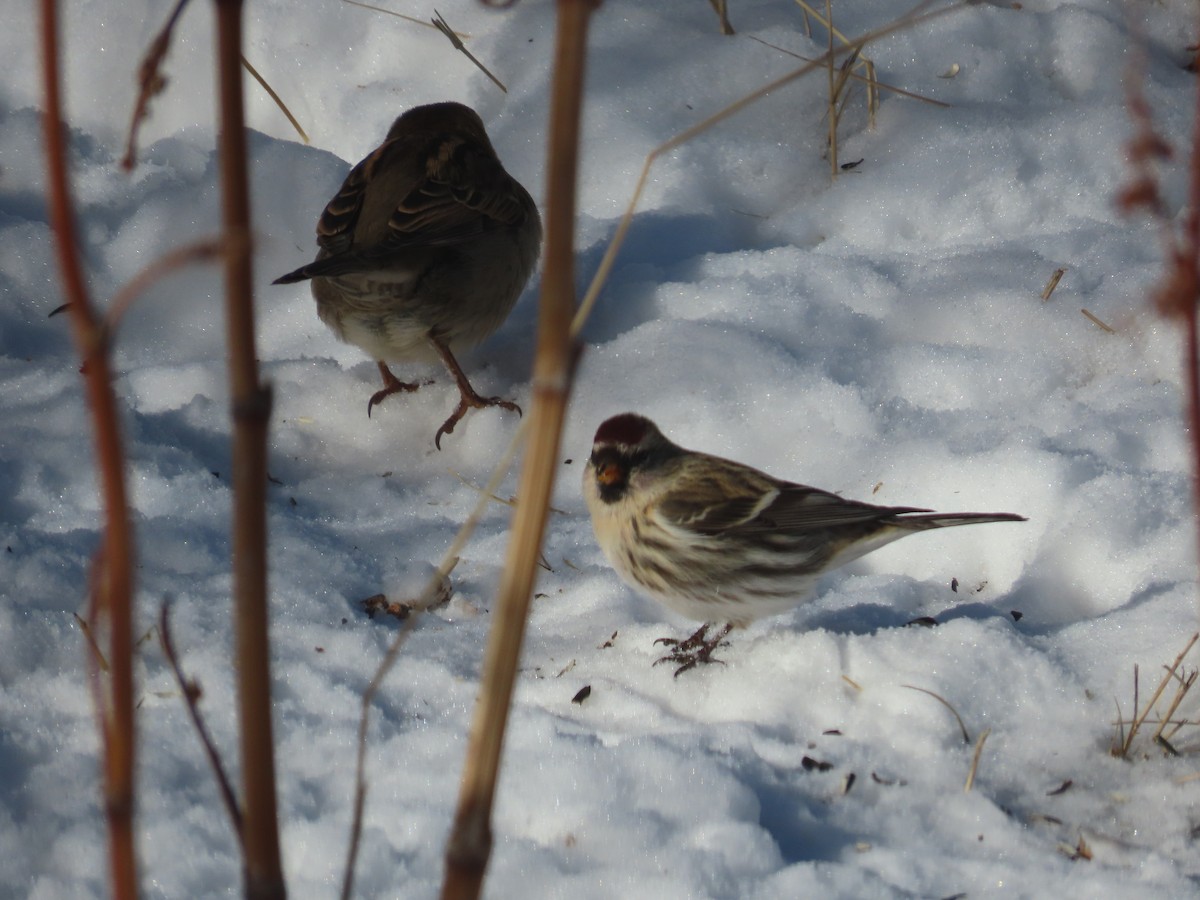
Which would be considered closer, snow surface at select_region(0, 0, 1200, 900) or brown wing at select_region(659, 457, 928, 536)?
snow surface at select_region(0, 0, 1200, 900)

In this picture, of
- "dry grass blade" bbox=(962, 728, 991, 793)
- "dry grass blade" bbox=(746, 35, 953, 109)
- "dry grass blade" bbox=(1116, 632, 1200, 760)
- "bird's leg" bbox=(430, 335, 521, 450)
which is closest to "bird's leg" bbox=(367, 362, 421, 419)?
"bird's leg" bbox=(430, 335, 521, 450)

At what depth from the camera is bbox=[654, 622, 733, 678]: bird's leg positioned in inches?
133

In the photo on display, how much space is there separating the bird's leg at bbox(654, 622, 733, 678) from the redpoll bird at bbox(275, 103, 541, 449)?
142 centimetres

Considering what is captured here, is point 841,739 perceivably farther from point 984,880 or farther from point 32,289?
point 32,289

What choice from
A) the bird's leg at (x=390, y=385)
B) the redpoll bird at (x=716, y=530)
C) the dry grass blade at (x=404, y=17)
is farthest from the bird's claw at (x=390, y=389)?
the dry grass blade at (x=404, y=17)

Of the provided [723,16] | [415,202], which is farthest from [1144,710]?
[723,16]

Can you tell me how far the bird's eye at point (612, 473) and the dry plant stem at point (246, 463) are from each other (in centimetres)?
255

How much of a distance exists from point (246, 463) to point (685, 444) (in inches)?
136

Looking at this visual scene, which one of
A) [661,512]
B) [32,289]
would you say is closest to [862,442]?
[661,512]

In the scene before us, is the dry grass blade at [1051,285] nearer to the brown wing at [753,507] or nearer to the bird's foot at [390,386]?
the brown wing at [753,507]

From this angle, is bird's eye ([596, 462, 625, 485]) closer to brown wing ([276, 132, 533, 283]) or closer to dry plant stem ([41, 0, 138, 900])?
brown wing ([276, 132, 533, 283])

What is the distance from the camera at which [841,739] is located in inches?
121

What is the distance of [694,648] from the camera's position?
3486mm

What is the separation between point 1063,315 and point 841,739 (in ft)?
7.11
